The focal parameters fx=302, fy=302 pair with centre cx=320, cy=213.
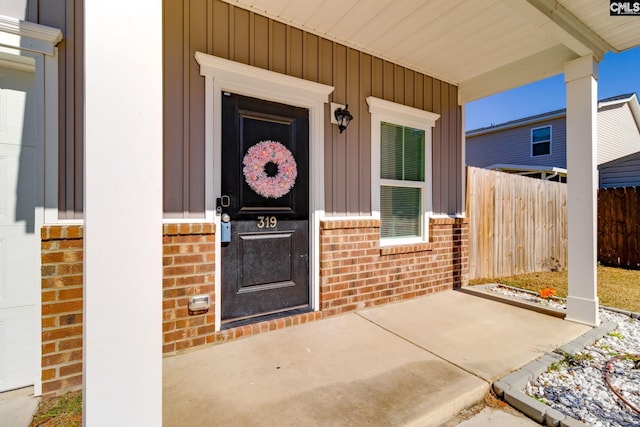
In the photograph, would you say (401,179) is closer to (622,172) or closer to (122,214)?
(122,214)

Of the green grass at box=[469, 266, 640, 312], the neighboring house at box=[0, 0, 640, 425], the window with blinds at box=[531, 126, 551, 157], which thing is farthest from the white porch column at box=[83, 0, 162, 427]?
the window with blinds at box=[531, 126, 551, 157]

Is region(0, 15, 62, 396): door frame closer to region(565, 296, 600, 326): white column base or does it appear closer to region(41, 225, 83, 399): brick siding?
region(41, 225, 83, 399): brick siding

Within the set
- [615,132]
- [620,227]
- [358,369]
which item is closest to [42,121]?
[358,369]

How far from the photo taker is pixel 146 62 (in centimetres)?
110

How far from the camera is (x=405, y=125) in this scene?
3.86 meters

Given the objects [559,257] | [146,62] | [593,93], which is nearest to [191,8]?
[146,62]

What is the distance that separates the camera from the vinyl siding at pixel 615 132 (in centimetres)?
1114

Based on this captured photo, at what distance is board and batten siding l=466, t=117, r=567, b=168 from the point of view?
36.0ft

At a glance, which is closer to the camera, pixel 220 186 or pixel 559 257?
pixel 220 186

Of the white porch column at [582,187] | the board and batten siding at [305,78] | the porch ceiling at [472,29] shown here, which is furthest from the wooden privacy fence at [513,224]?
the porch ceiling at [472,29]

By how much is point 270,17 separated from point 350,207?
2008 mm

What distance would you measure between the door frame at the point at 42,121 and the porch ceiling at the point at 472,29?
56.6 inches

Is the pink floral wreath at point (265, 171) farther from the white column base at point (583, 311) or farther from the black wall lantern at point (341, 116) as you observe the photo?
the white column base at point (583, 311)

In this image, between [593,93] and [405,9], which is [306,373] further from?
[593,93]
